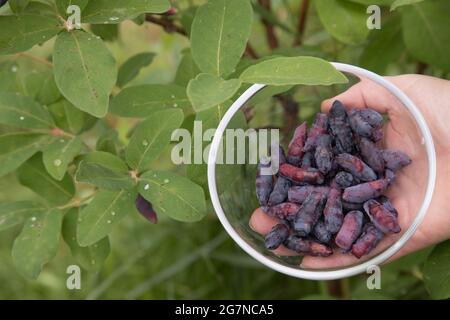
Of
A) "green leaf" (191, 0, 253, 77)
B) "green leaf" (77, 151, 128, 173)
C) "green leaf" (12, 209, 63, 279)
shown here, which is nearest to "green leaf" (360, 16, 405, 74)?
"green leaf" (191, 0, 253, 77)

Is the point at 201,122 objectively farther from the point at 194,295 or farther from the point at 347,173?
the point at 194,295

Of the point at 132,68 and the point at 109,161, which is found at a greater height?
the point at 132,68

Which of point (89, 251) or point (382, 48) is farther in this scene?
point (382, 48)

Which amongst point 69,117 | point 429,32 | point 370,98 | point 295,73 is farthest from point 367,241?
point 69,117

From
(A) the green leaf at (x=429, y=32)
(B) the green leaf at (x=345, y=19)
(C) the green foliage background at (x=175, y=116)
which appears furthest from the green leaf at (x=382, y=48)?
(B) the green leaf at (x=345, y=19)

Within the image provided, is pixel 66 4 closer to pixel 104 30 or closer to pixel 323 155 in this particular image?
pixel 104 30

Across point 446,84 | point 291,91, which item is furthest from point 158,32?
point 446,84
